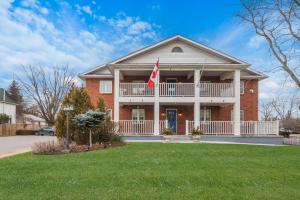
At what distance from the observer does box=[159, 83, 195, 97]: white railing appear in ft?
73.7

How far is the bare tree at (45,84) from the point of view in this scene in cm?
4453

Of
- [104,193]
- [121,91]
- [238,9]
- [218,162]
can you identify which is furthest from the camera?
[121,91]

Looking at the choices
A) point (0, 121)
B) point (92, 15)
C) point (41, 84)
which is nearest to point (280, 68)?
point (92, 15)

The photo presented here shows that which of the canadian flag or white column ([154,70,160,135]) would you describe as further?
white column ([154,70,160,135])

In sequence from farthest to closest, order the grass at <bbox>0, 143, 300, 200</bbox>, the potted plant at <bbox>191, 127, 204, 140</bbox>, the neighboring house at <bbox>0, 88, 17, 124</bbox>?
the neighboring house at <bbox>0, 88, 17, 124</bbox> → the potted plant at <bbox>191, 127, 204, 140</bbox> → the grass at <bbox>0, 143, 300, 200</bbox>

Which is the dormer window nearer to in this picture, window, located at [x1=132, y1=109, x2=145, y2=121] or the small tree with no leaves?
window, located at [x1=132, y1=109, x2=145, y2=121]

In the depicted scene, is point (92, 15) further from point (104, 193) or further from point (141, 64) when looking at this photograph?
point (104, 193)

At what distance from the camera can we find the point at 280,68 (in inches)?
532

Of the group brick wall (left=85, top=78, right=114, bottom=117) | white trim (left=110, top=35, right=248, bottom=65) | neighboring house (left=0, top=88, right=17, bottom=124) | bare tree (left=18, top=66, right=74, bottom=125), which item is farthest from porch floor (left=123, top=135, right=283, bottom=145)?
neighboring house (left=0, top=88, right=17, bottom=124)

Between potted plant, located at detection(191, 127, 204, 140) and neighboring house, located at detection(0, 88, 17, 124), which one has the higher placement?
neighboring house, located at detection(0, 88, 17, 124)

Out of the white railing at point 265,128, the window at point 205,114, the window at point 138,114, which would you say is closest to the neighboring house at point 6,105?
the window at point 138,114

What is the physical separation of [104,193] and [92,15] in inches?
614

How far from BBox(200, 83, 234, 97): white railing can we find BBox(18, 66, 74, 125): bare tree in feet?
90.1

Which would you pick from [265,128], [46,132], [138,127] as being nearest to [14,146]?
[138,127]
